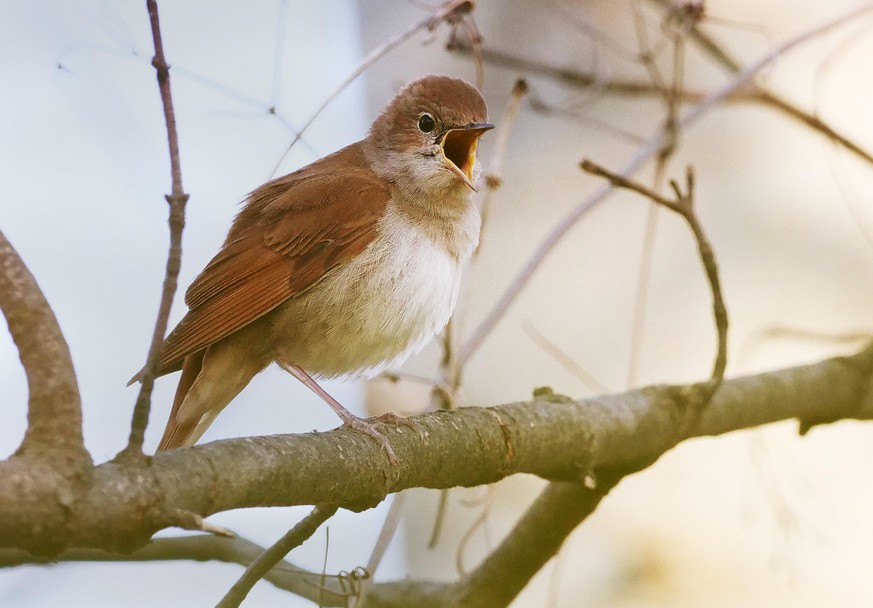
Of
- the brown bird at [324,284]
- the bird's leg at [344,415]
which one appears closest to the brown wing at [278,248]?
the brown bird at [324,284]

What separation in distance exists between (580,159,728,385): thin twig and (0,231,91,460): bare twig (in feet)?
4.31

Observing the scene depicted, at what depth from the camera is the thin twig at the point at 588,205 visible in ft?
11.0

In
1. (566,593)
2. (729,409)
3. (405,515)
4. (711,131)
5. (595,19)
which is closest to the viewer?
(729,409)

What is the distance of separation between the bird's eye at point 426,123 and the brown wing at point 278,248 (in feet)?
0.96

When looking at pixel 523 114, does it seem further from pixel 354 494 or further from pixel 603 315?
pixel 354 494

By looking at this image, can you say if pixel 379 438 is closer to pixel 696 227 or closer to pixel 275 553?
pixel 275 553

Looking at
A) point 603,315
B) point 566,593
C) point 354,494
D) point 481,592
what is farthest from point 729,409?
point 603,315

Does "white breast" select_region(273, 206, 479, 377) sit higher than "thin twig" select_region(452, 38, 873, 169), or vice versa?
"thin twig" select_region(452, 38, 873, 169)

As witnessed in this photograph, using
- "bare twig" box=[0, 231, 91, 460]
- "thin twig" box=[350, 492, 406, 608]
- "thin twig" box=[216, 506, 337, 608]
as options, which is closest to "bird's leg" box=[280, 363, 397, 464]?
"thin twig" box=[216, 506, 337, 608]

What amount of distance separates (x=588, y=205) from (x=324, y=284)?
943mm

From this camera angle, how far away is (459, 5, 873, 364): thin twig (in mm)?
3342

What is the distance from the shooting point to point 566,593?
186 inches

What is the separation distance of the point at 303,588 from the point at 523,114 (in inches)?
148

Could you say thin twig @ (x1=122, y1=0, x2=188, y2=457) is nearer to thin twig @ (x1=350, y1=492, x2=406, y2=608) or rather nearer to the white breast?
thin twig @ (x1=350, y1=492, x2=406, y2=608)
